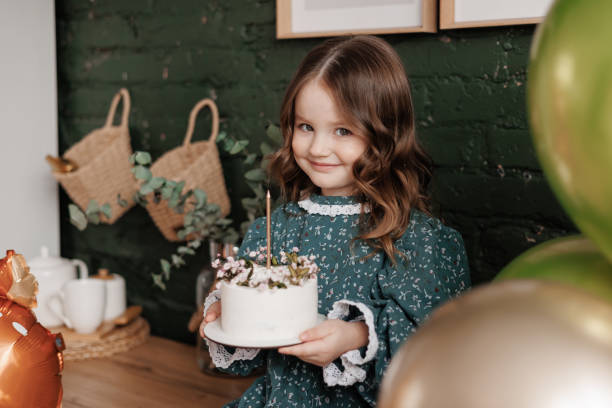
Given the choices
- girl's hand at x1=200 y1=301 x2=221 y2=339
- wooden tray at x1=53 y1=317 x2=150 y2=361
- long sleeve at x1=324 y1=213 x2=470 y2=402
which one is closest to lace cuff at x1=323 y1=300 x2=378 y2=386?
long sleeve at x1=324 y1=213 x2=470 y2=402

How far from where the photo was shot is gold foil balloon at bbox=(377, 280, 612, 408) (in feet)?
1.45

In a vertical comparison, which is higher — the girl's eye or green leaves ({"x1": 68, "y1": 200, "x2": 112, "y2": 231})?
the girl's eye

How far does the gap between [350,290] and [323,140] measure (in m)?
0.27

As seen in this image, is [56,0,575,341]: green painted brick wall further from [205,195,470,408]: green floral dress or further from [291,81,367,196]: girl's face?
[291,81,367,196]: girl's face

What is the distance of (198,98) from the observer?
5.90 ft

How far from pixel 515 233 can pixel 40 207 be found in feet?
4.75

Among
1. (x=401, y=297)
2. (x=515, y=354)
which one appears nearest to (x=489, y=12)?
(x=401, y=297)

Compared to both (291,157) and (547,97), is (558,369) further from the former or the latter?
(291,157)

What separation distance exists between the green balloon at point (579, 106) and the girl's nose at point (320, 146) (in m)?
0.64

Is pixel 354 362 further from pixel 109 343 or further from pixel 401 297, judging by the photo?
pixel 109 343

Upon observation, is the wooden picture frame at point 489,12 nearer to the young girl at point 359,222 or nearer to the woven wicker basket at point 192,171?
the young girl at point 359,222

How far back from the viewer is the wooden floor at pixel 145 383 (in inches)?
60.0

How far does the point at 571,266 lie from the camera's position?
59cm

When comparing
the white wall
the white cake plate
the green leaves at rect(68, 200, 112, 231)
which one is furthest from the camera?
the white wall
